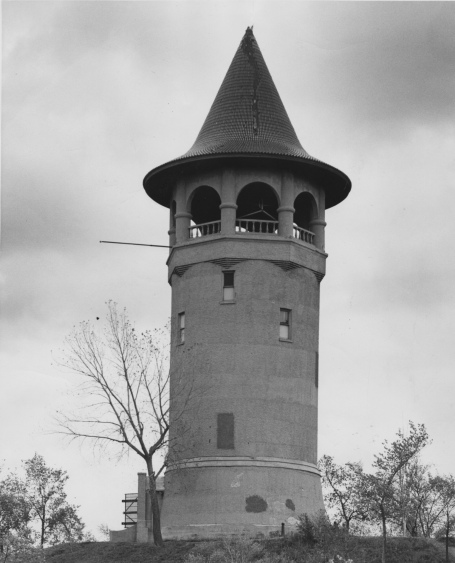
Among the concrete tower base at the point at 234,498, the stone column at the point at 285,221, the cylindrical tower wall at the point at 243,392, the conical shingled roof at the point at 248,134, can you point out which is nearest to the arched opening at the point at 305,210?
the conical shingled roof at the point at 248,134

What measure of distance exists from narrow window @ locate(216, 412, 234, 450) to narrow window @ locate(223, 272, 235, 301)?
503 cm

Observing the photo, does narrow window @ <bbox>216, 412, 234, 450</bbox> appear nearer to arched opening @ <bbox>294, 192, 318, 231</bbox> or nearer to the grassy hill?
the grassy hill

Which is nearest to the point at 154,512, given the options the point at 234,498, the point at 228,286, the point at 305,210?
the point at 234,498

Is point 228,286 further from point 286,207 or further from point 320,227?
point 320,227

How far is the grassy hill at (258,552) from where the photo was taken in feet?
191

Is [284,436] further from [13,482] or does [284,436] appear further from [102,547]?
[13,482]

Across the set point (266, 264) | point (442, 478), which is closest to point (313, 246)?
point (266, 264)

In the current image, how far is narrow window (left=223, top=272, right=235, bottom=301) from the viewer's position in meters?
66.9

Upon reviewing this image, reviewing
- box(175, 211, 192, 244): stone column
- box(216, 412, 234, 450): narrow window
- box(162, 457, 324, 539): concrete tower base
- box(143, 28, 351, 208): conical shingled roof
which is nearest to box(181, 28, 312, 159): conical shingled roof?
box(143, 28, 351, 208): conical shingled roof

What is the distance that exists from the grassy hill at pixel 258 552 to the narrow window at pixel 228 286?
1060 centimetres

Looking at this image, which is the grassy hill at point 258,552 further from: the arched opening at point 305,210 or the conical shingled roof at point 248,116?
the conical shingled roof at point 248,116

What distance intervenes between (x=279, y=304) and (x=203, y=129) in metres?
8.63

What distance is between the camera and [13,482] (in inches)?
2844

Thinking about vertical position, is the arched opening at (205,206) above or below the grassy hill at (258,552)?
above
